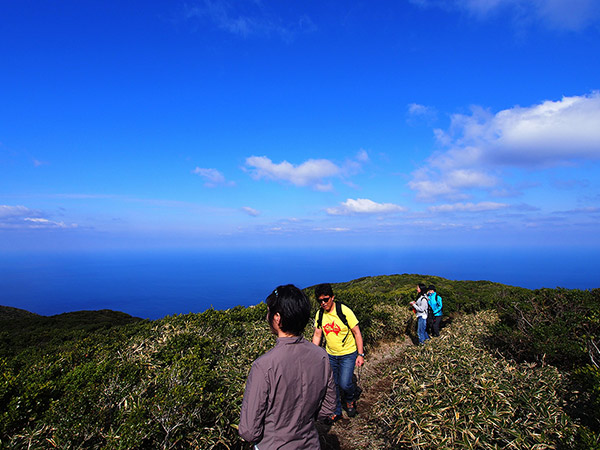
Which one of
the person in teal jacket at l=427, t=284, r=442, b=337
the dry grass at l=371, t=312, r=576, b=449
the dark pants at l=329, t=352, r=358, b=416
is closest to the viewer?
the dry grass at l=371, t=312, r=576, b=449

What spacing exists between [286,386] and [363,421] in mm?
3925

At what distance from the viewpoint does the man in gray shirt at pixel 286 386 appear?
6.43ft

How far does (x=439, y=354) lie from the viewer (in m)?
5.43

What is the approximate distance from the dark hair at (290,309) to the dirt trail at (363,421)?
11.2ft

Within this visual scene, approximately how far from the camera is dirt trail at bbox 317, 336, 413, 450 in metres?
4.33

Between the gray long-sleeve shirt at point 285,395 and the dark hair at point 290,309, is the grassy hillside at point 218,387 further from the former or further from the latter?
the dark hair at point 290,309

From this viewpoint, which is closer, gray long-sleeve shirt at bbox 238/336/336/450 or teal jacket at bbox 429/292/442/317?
gray long-sleeve shirt at bbox 238/336/336/450

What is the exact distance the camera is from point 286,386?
2004 mm

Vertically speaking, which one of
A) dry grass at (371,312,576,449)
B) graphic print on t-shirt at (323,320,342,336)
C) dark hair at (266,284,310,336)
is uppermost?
dark hair at (266,284,310,336)

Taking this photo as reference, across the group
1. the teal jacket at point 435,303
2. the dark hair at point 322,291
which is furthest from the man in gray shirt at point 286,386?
the teal jacket at point 435,303

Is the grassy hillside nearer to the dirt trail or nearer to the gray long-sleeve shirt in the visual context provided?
the dirt trail

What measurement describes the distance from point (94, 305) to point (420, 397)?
247866 mm

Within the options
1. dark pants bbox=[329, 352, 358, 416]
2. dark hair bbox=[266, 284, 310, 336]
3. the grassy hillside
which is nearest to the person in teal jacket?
the grassy hillside

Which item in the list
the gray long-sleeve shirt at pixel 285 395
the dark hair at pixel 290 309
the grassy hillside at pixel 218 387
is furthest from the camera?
the grassy hillside at pixel 218 387
